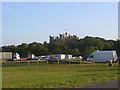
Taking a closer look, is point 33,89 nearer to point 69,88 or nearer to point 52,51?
point 69,88

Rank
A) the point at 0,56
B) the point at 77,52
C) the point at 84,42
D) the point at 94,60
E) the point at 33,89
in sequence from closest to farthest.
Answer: the point at 33,89 → the point at 94,60 → the point at 0,56 → the point at 77,52 → the point at 84,42

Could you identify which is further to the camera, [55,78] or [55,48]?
[55,48]

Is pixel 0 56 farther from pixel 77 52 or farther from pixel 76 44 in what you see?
pixel 76 44

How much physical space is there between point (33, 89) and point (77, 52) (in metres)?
148

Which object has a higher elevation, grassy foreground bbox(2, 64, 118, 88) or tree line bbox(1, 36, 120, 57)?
tree line bbox(1, 36, 120, 57)

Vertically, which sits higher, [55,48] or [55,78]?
[55,48]

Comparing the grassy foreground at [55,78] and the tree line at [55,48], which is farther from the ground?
the tree line at [55,48]

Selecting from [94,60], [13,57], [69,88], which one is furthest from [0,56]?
[69,88]

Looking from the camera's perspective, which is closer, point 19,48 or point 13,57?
point 13,57

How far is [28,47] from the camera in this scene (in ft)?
563

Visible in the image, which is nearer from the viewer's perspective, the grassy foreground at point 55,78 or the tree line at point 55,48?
the grassy foreground at point 55,78

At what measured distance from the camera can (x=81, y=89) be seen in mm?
18438

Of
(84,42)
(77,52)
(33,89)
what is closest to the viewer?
(33,89)

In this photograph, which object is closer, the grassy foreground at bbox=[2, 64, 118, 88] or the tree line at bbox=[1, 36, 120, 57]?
the grassy foreground at bbox=[2, 64, 118, 88]
